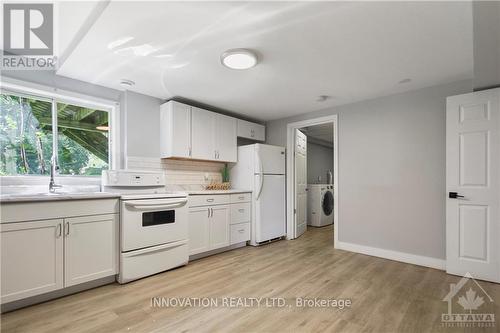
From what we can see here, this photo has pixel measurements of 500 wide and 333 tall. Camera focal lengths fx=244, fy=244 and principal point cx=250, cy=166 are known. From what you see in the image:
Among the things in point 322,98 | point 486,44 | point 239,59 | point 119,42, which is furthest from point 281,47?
point 486,44

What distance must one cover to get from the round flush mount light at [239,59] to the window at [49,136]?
6.33 ft

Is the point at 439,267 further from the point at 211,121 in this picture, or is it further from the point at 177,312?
the point at 211,121

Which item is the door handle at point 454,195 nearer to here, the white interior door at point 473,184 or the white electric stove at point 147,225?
the white interior door at point 473,184

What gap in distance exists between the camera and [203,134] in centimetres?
376

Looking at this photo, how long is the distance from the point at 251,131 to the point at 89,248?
3.07 metres

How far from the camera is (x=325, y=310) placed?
1.99m

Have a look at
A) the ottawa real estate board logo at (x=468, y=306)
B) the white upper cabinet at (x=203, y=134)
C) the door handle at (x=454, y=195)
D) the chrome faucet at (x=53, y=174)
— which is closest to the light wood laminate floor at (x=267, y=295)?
the ottawa real estate board logo at (x=468, y=306)

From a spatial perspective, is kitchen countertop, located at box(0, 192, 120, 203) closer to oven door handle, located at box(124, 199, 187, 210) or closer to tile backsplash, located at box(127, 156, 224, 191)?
oven door handle, located at box(124, 199, 187, 210)

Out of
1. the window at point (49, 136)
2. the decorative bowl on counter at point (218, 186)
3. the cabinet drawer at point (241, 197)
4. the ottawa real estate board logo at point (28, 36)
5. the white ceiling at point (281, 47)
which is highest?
the ottawa real estate board logo at point (28, 36)

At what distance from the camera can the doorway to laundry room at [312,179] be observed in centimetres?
445

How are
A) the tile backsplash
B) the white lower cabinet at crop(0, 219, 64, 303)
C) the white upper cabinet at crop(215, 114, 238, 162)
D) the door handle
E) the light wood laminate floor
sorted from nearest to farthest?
1. the light wood laminate floor
2. the white lower cabinet at crop(0, 219, 64, 303)
3. the door handle
4. the tile backsplash
5. the white upper cabinet at crop(215, 114, 238, 162)

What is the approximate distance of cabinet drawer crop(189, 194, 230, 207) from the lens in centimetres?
325

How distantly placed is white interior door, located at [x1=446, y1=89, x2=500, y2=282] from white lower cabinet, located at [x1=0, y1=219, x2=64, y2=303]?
3.98m

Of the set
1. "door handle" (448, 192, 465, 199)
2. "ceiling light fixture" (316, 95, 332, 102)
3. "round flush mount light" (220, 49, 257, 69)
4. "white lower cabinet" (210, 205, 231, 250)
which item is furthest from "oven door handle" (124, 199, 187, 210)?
"door handle" (448, 192, 465, 199)
